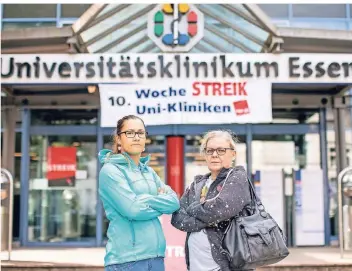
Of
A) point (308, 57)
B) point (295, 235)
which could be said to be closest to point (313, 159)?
point (295, 235)

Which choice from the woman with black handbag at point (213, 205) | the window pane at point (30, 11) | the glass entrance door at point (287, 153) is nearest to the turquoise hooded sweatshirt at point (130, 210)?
the woman with black handbag at point (213, 205)

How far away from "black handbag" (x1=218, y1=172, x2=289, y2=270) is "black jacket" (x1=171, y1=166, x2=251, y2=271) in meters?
0.05

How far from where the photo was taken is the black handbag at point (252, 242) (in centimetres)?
237

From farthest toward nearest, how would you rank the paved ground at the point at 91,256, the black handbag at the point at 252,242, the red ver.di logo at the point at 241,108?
the red ver.di logo at the point at 241,108 < the paved ground at the point at 91,256 < the black handbag at the point at 252,242

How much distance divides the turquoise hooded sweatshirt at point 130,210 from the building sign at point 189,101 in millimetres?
4582

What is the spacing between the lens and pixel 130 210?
7.93ft

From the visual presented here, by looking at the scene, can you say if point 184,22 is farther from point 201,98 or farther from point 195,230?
point 195,230

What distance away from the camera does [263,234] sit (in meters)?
2.39

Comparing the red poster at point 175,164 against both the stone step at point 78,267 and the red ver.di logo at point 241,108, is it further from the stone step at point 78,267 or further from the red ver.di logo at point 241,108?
the stone step at point 78,267

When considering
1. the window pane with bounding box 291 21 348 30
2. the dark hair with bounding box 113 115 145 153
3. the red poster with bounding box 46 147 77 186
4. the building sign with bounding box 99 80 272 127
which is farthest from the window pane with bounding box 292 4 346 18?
the dark hair with bounding box 113 115 145 153

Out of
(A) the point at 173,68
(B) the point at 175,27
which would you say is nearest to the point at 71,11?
(B) the point at 175,27

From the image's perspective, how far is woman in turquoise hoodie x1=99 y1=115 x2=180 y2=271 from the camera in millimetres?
2459

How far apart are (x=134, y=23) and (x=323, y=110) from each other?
13.1 feet

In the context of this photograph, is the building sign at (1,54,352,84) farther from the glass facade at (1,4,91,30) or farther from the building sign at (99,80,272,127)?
the glass facade at (1,4,91,30)
